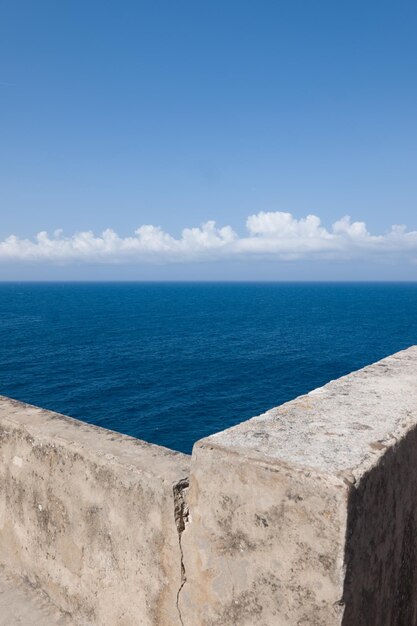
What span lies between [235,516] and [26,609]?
2155 millimetres

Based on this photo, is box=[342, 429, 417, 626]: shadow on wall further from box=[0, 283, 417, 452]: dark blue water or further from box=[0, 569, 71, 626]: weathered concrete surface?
box=[0, 283, 417, 452]: dark blue water

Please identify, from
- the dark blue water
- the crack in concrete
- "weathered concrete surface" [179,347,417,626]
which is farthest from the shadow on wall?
the dark blue water

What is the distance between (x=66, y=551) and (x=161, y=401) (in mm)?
38106

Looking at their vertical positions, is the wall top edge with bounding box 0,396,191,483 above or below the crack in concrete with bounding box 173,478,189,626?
above

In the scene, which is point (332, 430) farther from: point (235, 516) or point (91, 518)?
point (91, 518)

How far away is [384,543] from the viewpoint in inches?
87.1

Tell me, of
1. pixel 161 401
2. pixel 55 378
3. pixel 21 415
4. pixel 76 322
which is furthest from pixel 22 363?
pixel 21 415

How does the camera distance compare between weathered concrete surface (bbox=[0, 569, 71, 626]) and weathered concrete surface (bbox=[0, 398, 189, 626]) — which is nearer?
weathered concrete surface (bbox=[0, 398, 189, 626])

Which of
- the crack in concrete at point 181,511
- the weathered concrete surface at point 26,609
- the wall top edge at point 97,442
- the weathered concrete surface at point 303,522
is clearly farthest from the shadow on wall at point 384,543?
the weathered concrete surface at point 26,609

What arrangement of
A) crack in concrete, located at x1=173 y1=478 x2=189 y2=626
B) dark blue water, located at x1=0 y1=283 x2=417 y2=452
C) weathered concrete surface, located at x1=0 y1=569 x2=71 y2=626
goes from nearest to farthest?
crack in concrete, located at x1=173 y1=478 x2=189 y2=626 → weathered concrete surface, located at x1=0 y1=569 x2=71 y2=626 → dark blue water, located at x1=0 y1=283 x2=417 y2=452

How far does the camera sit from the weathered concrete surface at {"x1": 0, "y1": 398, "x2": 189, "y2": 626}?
2.71 metres

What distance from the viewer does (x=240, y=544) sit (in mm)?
2152

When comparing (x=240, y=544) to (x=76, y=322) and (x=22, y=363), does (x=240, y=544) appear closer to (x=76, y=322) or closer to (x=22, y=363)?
(x=22, y=363)

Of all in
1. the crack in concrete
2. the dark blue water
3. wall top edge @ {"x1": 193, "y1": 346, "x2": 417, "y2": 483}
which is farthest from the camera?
the dark blue water
